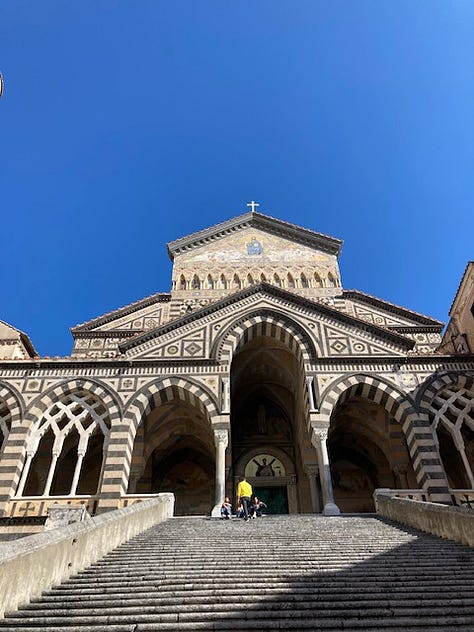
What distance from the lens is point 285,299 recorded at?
19062 millimetres

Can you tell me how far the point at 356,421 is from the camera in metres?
19.9

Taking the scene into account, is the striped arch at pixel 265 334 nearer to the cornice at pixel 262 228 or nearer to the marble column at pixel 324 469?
the marble column at pixel 324 469

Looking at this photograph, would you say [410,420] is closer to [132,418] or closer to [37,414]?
[132,418]

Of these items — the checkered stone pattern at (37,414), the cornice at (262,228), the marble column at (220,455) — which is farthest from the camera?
the cornice at (262,228)

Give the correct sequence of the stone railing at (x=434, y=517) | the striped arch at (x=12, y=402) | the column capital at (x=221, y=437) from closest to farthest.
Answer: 1. the stone railing at (x=434, y=517)
2. the column capital at (x=221, y=437)
3. the striped arch at (x=12, y=402)

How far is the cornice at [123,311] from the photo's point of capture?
24.0 metres

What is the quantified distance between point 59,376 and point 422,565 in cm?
1388

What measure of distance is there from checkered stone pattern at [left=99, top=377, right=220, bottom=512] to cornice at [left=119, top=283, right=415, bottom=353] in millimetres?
2163

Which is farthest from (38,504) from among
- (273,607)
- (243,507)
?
(273,607)

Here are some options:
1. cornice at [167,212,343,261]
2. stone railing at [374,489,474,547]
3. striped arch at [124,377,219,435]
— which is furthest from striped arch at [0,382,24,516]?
cornice at [167,212,343,261]

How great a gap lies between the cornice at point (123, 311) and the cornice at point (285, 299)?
281 inches

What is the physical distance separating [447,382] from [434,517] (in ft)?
26.0

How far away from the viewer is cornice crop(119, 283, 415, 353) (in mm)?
17469

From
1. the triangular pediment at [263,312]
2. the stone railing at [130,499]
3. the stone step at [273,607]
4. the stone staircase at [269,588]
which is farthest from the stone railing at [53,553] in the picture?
the triangular pediment at [263,312]
